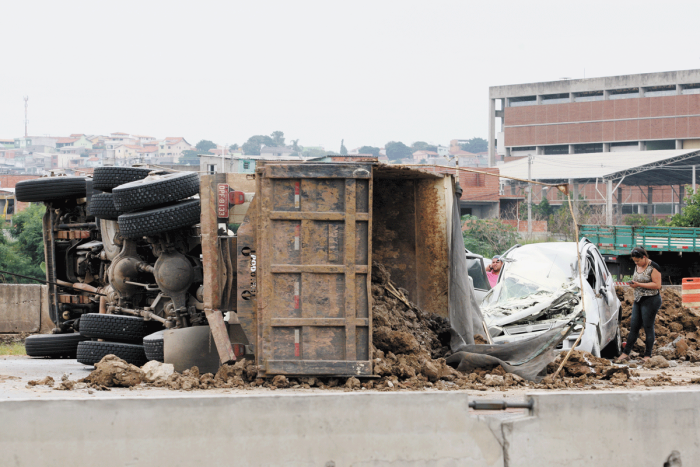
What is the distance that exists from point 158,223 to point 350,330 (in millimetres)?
2529

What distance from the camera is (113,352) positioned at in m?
7.89

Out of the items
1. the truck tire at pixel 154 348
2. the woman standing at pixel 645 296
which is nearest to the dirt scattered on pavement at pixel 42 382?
the truck tire at pixel 154 348

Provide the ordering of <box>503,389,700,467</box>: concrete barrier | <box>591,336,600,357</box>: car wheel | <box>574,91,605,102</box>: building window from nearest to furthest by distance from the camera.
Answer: <box>503,389,700,467</box>: concrete barrier
<box>591,336,600,357</box>: car wheel
<box>574,91,605,102</box>: building window

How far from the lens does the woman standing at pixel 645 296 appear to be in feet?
31.0

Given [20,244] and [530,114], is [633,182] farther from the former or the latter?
[20,244]

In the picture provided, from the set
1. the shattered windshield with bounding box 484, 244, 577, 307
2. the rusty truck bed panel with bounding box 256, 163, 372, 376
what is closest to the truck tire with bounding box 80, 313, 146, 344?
the rusty truck bed panel with bounding box 256, 163, 372, 376

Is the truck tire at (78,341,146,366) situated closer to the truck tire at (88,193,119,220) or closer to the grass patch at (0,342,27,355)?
the truck tire at (88,193,119,220)

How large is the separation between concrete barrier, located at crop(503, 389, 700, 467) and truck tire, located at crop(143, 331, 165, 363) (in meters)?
3.66

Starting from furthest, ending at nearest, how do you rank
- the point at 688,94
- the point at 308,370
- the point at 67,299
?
the point at 688,94
the point at 67,299
the point at 308,370

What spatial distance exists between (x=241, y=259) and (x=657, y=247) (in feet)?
81.1

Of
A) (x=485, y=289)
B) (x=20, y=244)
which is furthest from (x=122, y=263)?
(x=20, y=244)

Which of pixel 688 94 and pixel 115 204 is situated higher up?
pixel 688 94

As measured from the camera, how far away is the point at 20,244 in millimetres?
26656

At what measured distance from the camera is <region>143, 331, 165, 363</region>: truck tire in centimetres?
722
